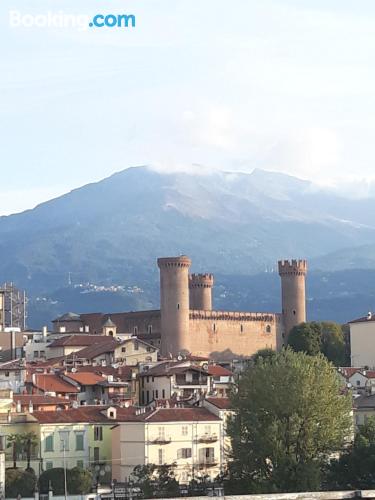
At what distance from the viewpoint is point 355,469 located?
193ft

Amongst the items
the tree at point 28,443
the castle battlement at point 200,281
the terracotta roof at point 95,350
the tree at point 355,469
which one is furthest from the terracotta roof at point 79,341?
the tree at point 355,469

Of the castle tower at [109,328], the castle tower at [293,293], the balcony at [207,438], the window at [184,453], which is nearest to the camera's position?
the window at [184,453]

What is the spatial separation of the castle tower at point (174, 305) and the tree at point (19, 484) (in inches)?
2190

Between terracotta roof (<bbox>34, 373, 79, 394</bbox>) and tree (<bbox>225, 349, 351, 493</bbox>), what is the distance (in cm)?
1649

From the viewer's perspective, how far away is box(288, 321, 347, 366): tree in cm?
11575

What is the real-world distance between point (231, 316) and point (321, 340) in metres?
13.5

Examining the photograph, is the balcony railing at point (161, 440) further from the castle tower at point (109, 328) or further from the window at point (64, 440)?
the castle tower at point (109, 328)

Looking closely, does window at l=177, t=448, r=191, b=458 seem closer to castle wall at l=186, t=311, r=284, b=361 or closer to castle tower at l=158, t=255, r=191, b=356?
castle tower at l=158, t=255, r=191, b=356

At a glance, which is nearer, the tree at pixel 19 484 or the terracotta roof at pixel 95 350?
the tree at pixel 19 484

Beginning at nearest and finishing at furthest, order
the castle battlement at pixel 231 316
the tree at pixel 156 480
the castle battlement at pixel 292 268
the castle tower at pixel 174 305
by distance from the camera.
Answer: the tree at pixel 156 480 → the castle tower at pixel 174 305 → the castle battlement at pixel 231 316 → the castle battlement at pixel 292 268

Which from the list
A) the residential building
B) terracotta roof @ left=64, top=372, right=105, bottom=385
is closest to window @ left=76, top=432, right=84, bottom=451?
the residential building

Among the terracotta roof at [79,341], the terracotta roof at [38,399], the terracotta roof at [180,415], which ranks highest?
the terracotta roof at [79,341]

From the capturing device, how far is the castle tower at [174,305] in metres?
119

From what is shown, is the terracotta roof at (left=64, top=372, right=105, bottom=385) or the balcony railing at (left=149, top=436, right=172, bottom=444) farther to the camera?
the terracotta roof at (left=64, top=372, right=105, bottom=385)
